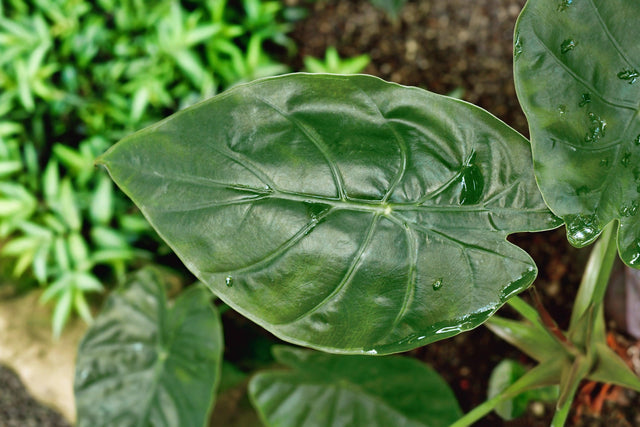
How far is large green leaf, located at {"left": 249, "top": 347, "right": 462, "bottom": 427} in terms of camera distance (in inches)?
40.9

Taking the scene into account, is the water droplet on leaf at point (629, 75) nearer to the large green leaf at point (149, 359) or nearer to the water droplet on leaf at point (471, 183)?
the water droplet on leaf at point (471, 183)

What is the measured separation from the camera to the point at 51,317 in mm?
1545

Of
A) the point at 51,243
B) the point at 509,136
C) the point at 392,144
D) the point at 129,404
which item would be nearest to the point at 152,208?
the point at 392,144

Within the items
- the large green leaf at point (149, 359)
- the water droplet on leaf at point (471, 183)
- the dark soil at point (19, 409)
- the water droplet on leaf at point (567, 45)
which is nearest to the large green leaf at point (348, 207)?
the water droplet on leaf at point (471, 183)

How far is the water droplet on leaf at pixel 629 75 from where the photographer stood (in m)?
0.65

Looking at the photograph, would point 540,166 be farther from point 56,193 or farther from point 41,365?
point 41,365

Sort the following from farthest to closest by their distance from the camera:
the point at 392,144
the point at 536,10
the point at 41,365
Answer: the point at 41,365, the point at 392,144, the point at 536,10

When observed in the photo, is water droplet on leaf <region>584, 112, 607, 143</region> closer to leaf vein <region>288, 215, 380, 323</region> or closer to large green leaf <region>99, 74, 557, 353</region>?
large green leaf <region>99, 74, 557, 353</region>

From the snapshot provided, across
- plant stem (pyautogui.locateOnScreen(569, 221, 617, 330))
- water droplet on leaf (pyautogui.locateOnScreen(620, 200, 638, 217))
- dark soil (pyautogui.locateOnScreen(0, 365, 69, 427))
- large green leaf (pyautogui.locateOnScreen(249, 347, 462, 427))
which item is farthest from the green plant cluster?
water droplet on leaf (pyautogui.locateOnScreen(620, 200, 638, 217))

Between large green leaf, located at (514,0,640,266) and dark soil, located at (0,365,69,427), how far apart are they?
2010 mm

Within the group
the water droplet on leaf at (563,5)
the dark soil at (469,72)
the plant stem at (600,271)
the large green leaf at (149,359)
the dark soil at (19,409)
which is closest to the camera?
the water droplet on leaf at (563,5)

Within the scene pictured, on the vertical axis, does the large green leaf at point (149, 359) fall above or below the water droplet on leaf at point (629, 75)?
below

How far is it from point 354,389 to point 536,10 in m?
0.78

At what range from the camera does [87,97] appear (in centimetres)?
167
